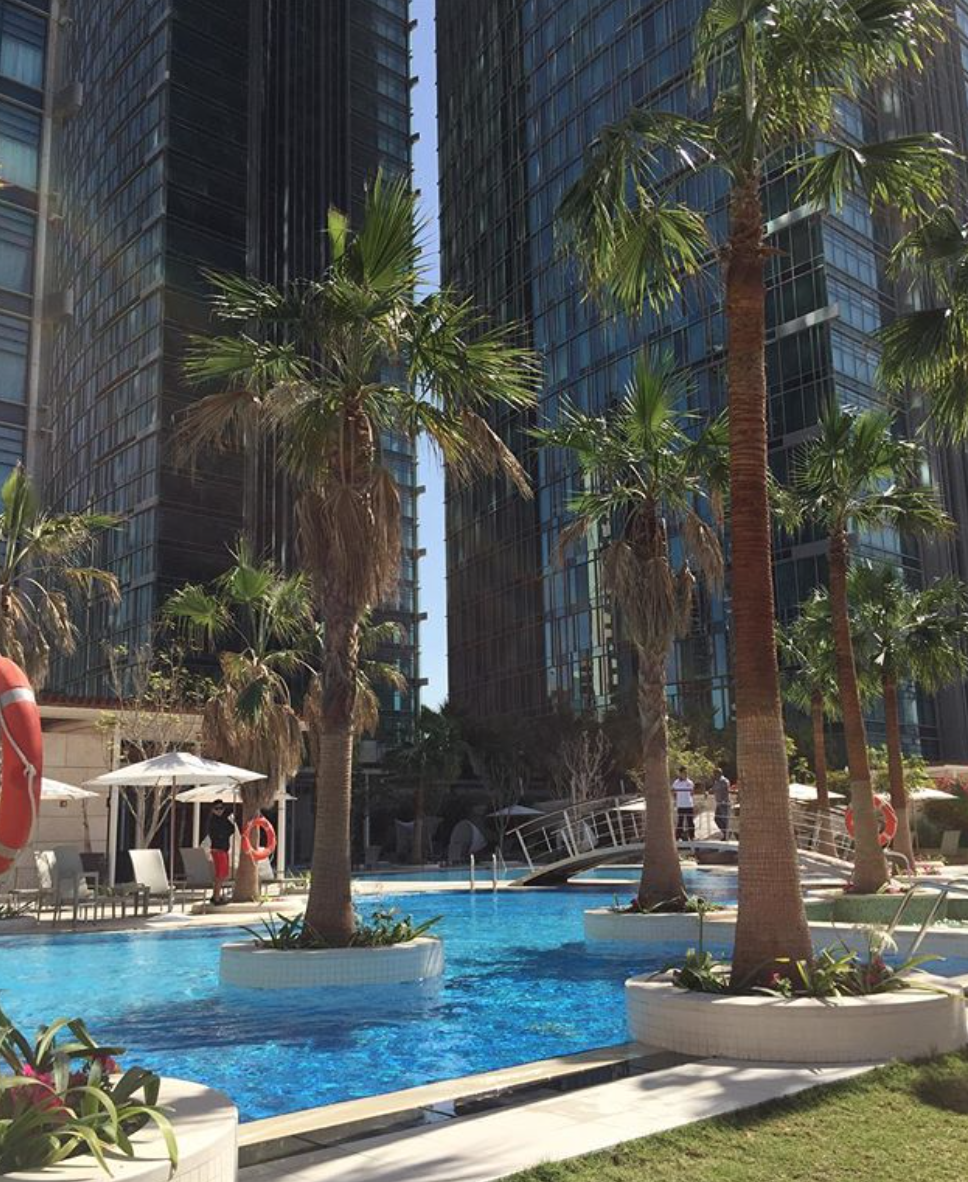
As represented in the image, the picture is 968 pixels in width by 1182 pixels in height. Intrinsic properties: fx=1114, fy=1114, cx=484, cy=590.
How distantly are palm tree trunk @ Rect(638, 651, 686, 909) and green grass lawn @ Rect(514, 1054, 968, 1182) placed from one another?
11.0 meters

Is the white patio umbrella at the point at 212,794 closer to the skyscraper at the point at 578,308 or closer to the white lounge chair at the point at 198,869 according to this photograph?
the white lounge chair at the point at 198,869

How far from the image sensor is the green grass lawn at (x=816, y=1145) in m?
4.89

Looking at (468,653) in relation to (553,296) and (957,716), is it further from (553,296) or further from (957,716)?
(957,716)

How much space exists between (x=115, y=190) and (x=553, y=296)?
2827cm

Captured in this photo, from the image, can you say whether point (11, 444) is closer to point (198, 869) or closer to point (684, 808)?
point (198, 869)

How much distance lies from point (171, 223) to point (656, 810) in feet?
190

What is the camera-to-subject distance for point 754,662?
9.12 metres

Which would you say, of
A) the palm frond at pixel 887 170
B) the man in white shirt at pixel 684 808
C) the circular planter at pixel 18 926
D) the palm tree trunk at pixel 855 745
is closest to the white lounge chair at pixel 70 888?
the circular planter at pixel 18 926

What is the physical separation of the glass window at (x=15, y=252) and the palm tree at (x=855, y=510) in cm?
5728

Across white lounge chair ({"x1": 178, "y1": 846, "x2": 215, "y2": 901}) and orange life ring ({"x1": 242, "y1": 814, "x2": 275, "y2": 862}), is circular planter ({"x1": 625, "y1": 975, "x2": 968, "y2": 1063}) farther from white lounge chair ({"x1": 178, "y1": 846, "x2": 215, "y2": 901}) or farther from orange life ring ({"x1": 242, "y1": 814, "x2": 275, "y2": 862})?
white lounge chair ({"x1": 178, "y1": 846, "x2": 215, "y2": 901})

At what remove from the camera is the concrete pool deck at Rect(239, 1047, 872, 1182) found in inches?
197

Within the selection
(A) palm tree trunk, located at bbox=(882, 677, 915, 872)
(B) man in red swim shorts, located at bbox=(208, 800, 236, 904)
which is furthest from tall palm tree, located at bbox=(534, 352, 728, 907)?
(B) man in red swim shorts, located at bbox=(208, 800, 236, 904)

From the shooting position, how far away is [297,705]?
218ft

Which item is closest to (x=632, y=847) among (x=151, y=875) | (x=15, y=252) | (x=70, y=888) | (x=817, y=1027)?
(x=151, y=875)
